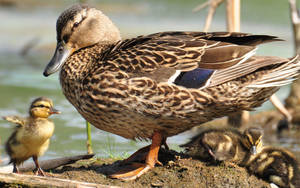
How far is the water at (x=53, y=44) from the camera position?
274 inches

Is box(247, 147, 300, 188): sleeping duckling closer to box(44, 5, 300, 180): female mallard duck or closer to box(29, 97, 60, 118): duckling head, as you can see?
box(44, 5, 300, 180): female mallard duck

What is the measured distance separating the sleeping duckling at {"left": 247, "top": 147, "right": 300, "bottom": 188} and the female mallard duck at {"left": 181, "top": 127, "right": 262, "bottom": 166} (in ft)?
0.24

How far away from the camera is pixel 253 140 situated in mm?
4730

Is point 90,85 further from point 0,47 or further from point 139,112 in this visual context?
point 0,47

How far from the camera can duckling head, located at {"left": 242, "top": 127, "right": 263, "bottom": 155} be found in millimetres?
4727

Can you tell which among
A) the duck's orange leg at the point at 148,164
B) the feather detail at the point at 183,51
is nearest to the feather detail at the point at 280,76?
the feather detail at the point at 183,51

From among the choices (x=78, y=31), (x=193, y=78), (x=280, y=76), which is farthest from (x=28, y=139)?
(x=280, y=76)

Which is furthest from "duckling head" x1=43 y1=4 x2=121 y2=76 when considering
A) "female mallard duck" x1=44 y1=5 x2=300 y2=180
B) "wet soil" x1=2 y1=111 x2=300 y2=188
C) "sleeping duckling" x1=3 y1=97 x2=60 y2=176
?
"wet soil" x1=2 y1=111 x2=300 y2=188

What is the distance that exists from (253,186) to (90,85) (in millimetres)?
1413

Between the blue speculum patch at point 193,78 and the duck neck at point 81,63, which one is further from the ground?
the duck neck at point 81,63

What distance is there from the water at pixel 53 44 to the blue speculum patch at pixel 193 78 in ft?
4.63

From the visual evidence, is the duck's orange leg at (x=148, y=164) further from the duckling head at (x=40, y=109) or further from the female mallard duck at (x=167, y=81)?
the duckling head at (x=40, y=109)

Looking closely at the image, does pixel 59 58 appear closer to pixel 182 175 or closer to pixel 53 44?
pixel 182 175

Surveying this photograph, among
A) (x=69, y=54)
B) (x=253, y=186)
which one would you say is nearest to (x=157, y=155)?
(x=253, y=186)
